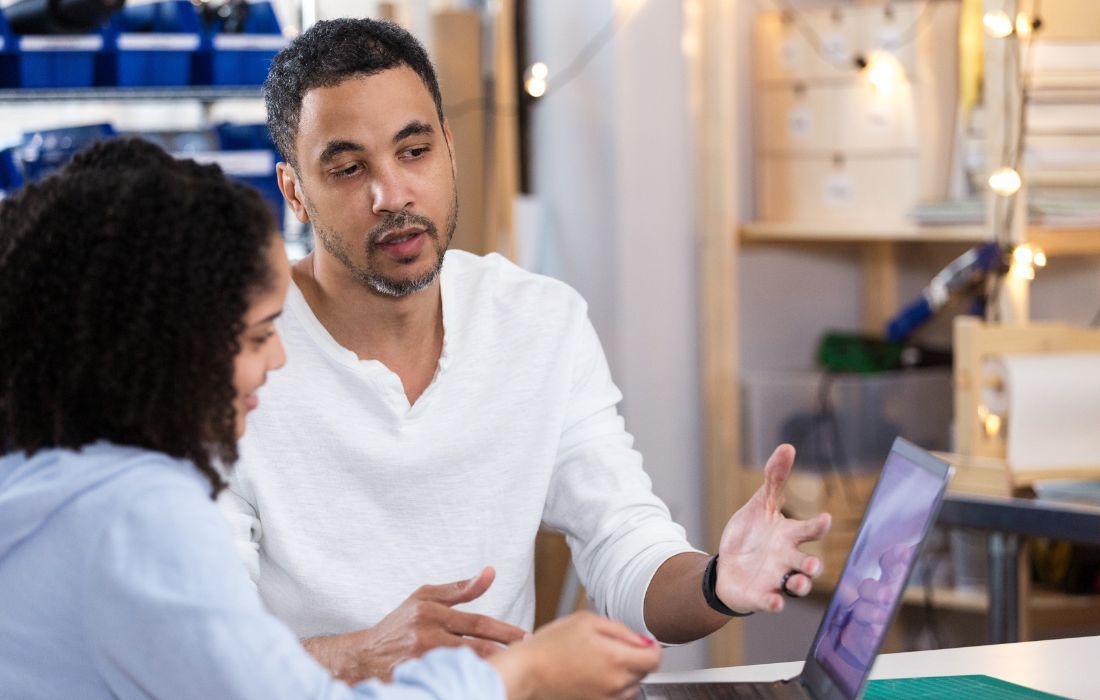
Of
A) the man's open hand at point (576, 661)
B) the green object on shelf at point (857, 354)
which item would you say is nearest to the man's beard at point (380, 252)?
the man's open hand at point (576, 661)

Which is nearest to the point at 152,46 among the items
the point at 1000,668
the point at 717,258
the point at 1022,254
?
the point at 717,258

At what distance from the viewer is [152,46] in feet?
8.71

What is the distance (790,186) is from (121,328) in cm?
210

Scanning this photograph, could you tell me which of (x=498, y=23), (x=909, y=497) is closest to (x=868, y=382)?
(x=498, y=23)

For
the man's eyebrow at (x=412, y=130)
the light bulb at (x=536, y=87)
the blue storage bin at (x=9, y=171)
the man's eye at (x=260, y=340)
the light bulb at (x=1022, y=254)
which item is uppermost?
the light bulb at (x=536, y=87)

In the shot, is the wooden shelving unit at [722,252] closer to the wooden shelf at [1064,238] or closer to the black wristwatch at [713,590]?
the wooden shelf at [1064,238]

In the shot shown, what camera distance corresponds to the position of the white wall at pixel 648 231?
8.68 ft

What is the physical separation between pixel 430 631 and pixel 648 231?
5.38 feet

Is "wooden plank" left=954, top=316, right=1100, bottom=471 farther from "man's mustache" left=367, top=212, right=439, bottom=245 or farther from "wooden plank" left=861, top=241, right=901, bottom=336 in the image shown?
"man's mustache" left=367, top=212, right=439, bottom=245

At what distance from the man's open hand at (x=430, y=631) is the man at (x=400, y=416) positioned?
166 millimetres

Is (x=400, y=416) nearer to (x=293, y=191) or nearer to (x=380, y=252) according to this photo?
(x=380, y=252)

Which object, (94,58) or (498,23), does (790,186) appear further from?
(94,58)

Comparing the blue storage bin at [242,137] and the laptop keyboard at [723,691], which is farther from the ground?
the blue storage bin at [242,137]

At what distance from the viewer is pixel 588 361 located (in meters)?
1.53
